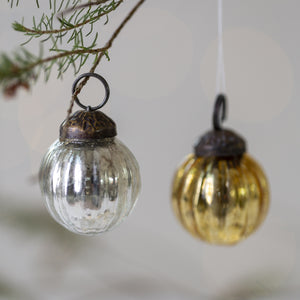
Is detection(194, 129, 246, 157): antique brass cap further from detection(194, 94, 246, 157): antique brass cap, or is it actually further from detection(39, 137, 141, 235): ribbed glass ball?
detection(39, 137, 141, 235): ribbed glass ball

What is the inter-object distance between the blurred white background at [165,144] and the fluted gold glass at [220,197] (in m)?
0.49

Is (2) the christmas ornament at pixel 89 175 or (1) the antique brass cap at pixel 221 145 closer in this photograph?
(2) the christmas ornament at pixel 89 175

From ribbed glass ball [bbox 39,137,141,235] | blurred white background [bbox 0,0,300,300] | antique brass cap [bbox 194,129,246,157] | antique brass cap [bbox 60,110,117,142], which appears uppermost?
blurred white background [bbox 0,0,300,300]

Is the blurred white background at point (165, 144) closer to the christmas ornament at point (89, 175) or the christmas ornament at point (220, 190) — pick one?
the christmas ornament at point (220, 190)

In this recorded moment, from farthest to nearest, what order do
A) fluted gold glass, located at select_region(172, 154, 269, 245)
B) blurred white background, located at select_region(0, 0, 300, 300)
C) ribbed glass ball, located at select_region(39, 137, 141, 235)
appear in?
blurred white background, located at select_region(0, 0, 300, 300)
fluted gold glass, located at select_region(172, 154, 269, 245)
ribbed glass ball, located at select_region(39, 137, 141, 235)

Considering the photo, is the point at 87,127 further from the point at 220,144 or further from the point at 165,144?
the point at 165,144

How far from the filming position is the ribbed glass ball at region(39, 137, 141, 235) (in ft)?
1.15

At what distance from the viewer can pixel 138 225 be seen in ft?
3.96

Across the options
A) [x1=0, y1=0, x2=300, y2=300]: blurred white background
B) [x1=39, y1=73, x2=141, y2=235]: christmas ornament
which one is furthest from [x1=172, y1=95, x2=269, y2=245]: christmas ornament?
[x1=0, y1=0, x2=300, y2=300]: blurred white background

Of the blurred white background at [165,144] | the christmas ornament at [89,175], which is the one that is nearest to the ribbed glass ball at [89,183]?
the christmas ornament at [89,175]

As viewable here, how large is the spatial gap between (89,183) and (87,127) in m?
0.04

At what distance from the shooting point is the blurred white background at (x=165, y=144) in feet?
3.42

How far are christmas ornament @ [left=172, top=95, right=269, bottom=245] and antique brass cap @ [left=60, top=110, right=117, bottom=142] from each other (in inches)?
6.6

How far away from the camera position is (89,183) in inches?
13.7
